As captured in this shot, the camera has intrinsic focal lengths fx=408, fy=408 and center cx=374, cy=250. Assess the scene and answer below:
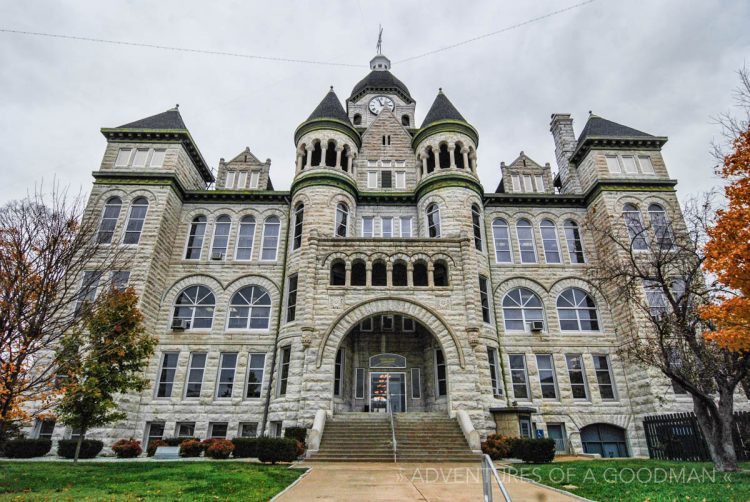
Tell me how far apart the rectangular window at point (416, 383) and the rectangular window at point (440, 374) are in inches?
53.2

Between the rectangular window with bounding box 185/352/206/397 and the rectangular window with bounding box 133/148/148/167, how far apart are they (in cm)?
1215

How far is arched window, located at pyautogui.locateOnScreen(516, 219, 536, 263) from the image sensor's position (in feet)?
82.8

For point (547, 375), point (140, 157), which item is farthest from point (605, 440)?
point (140, 157)

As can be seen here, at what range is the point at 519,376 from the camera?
878 inches

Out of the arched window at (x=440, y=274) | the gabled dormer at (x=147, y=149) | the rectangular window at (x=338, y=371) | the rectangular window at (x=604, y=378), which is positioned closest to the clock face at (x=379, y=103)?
the gabled dormer at (x=147, y=149)

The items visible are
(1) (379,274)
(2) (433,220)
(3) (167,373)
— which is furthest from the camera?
(2) (433,220)

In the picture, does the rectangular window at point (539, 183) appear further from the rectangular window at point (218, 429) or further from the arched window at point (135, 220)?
the arched window at point (135, 220)

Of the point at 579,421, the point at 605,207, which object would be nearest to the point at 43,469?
the point at 579,421

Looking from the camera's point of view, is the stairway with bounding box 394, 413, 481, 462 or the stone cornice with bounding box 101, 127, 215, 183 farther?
the stone cornice with bounding box 101, 127, 215, 183

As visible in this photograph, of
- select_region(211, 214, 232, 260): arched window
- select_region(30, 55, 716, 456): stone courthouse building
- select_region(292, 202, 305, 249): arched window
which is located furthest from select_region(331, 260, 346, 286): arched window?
select_region(211, 214, 232, 260): arched window

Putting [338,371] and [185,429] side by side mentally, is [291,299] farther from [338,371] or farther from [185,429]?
[185,429]

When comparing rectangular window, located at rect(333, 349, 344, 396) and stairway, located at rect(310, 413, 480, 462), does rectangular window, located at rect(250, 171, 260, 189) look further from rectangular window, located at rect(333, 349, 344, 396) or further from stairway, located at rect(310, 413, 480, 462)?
stairway, located at rect(310, 413, 480, 462)

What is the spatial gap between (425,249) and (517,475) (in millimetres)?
12352

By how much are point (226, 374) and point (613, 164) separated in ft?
86.1
